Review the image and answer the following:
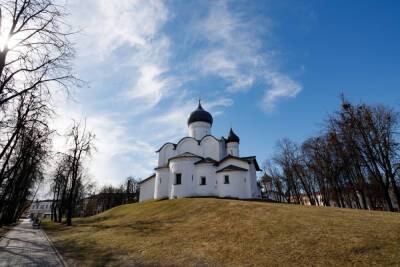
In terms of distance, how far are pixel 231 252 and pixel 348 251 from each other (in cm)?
434

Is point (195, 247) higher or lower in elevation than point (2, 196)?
lower

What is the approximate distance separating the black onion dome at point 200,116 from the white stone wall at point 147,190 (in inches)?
451

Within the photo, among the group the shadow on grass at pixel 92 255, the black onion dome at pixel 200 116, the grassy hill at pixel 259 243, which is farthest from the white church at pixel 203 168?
the shadow on grass at pixel 92 255

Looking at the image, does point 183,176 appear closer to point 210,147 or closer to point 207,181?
point 207,181

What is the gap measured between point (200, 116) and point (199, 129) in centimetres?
206

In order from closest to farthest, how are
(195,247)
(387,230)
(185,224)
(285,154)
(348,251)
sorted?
(348,251) < (387,230) < (195,247) < (185,224) < (285,154)

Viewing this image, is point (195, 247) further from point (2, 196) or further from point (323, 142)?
point (323, 142)

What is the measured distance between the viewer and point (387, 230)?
10133 mm

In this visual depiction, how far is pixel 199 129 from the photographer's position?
37.6m

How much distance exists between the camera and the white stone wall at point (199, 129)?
37.4 meters

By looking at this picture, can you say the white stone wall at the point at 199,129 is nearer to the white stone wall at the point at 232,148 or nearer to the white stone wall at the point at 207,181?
the white stone wall at the point at 232,148

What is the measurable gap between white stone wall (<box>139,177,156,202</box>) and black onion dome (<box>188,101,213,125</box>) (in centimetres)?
1147

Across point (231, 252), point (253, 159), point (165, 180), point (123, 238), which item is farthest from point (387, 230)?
point (165, 180)

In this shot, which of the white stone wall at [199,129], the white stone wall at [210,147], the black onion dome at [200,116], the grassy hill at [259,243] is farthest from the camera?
the black onion dome at [200,116]
